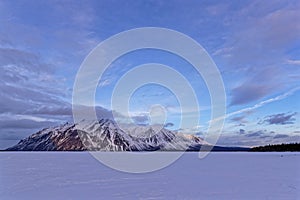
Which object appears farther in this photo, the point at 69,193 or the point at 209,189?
the point at 209,189

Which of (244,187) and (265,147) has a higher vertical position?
(265,147)

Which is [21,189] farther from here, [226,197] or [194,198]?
[226,197]

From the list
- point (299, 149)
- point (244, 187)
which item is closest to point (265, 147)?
point (299, 149)

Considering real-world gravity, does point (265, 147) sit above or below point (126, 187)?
above

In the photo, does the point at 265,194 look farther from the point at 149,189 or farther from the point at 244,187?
the point at 149,189

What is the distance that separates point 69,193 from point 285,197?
27.9 feet

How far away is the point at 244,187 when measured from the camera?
13570 millimetres

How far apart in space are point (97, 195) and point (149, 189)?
8.35 feet

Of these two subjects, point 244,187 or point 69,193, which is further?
point 244,187

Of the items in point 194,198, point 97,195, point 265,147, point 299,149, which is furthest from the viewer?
point 265,147

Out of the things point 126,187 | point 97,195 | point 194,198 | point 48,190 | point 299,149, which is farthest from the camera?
point 299,149

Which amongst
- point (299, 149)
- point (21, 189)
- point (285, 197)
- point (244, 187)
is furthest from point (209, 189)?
point (299, 149)

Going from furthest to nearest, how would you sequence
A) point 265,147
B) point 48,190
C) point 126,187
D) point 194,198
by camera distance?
point 265,147 → point 126,187 → point 48,190 → point 194,198

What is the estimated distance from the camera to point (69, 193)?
11.8 m
